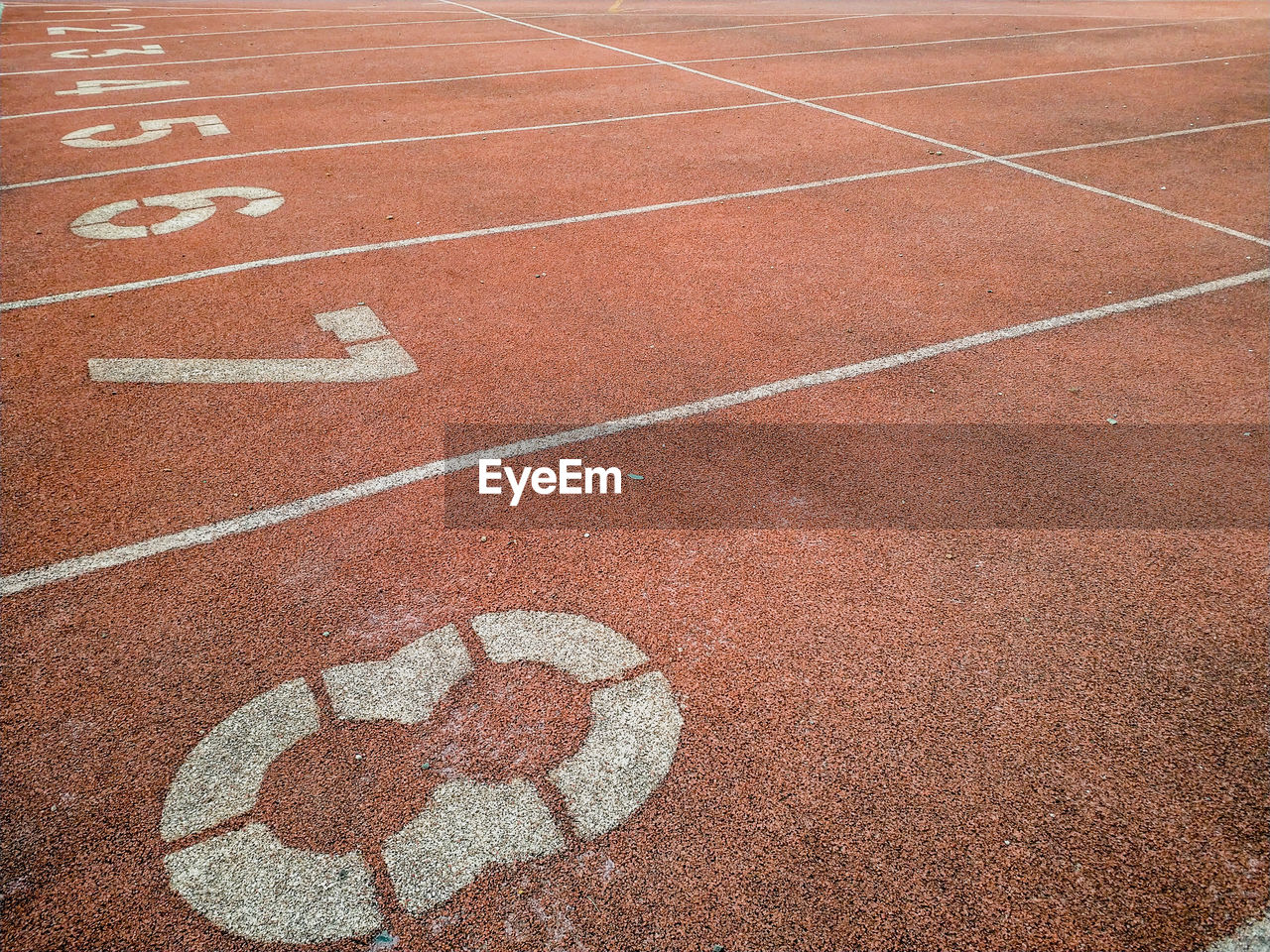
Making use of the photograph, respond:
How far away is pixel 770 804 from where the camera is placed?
10.7 ft

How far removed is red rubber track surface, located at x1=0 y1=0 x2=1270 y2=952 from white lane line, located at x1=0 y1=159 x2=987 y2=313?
0.25 feet

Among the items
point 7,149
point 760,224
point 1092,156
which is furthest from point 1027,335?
point 7,149

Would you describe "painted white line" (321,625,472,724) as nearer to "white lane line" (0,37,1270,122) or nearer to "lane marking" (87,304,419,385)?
"lane marking" (87,304,419,385)

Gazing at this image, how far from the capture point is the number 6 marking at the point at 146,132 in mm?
10914

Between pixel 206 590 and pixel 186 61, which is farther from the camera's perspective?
pixel 186 61

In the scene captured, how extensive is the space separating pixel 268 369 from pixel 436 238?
256 centimetres

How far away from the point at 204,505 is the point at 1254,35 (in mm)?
20637

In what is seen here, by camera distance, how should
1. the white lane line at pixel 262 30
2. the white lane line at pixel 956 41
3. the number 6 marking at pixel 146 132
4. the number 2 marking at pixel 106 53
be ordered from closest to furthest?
the number 6 marking at pixel 146 132, the white lane line at pixel 956 41, the number 2 marking at pixel 106 53, the white lane line at pixel 262 30

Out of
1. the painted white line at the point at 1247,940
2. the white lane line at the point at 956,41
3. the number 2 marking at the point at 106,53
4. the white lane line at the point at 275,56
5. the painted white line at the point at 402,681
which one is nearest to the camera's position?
the painted white line at the point at 1247,940

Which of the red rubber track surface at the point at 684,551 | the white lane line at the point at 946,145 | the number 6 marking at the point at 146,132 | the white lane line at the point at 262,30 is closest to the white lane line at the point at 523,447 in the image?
the red rubber track surface at the point at 684,551

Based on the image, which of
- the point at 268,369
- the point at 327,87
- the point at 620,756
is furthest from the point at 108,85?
the point at 620,756

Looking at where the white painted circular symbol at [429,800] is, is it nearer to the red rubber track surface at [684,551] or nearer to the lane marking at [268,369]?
the red rubber track surface at [684,551]

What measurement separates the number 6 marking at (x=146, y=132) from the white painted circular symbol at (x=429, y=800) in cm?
977

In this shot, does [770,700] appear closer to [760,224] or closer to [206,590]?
[206,590]
